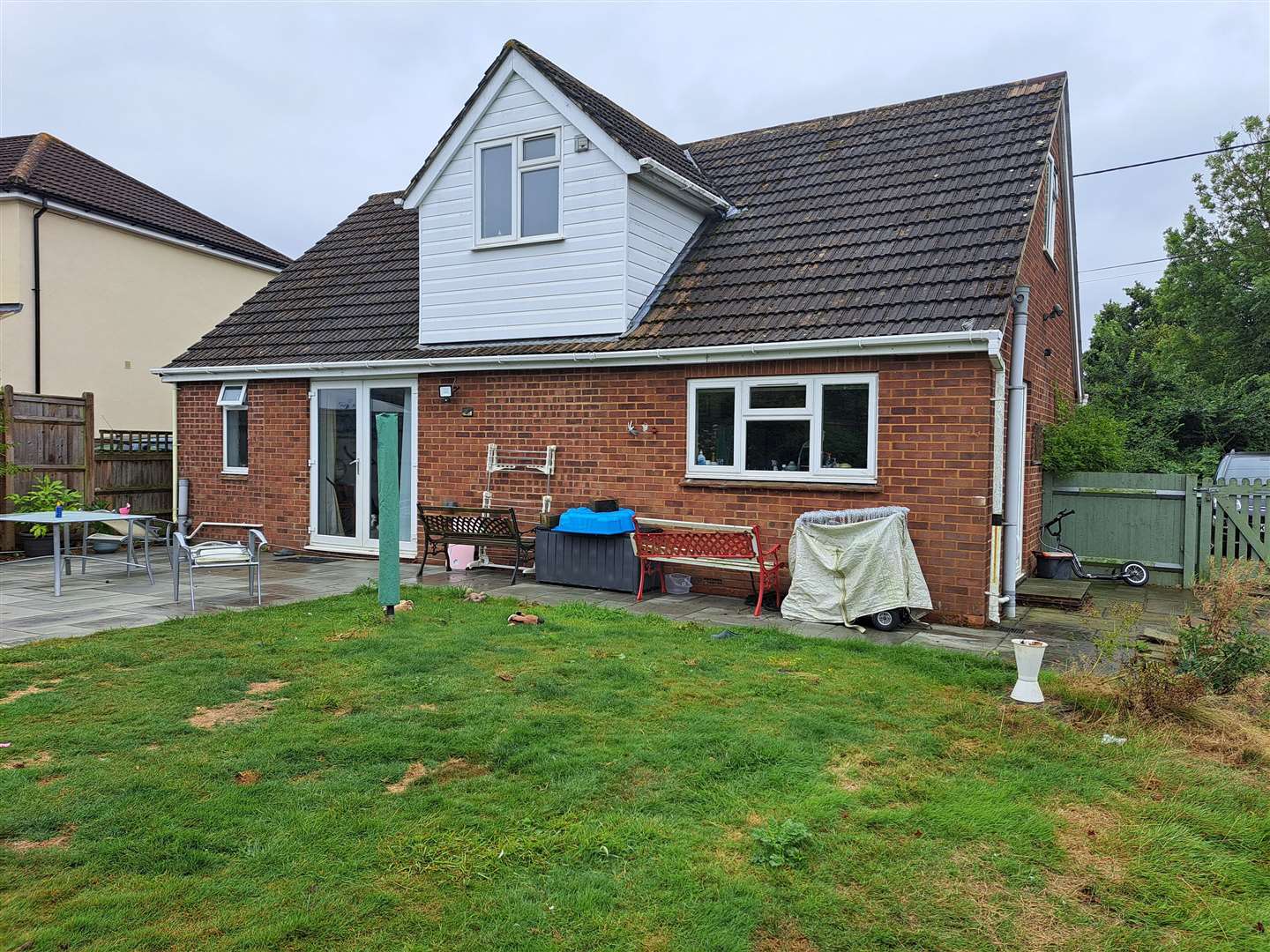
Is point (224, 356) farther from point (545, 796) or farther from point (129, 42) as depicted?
point (545, 796)

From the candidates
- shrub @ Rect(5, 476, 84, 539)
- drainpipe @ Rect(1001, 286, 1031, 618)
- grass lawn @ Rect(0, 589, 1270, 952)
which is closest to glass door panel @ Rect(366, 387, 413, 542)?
shrub @ Rect(5, 476, 84, 539)

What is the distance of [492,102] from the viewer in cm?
1122

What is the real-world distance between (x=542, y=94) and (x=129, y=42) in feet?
34.8

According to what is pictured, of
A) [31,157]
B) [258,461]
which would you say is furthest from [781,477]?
[31,157]

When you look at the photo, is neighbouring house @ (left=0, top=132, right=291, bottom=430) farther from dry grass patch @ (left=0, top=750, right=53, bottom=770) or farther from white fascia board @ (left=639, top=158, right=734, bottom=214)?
dry grass patch @ (left=0, top=750, right=53, bottom=770)

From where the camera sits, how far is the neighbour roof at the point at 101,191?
16.7 metres

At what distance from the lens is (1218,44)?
1770 centimetres

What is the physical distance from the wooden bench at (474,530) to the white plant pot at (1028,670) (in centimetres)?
627

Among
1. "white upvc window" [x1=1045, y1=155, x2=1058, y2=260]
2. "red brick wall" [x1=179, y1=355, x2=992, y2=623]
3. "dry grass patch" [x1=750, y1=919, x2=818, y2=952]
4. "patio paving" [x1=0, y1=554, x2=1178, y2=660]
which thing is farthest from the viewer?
"white upvc window" [x1=1045, y1=155, x2=1058, y2=260]

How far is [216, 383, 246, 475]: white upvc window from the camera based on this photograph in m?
13.6

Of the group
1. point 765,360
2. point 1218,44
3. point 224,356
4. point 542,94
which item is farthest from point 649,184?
point 1218,44

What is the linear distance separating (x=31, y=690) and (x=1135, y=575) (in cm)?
1161

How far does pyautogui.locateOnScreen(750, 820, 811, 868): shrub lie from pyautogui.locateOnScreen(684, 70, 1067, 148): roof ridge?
11.4 metres

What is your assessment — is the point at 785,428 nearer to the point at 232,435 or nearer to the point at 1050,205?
the point at 1050,205
